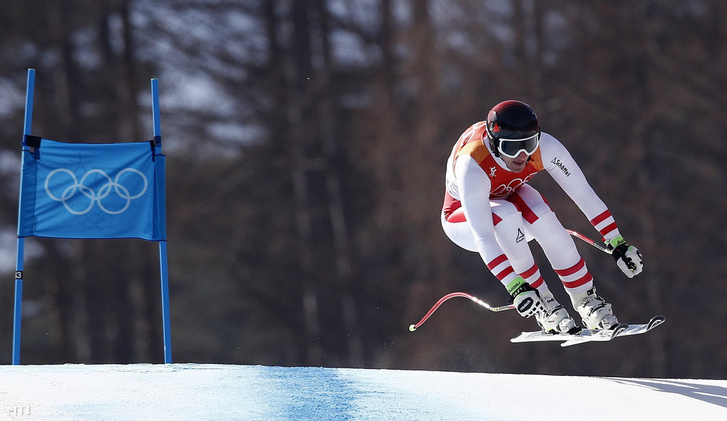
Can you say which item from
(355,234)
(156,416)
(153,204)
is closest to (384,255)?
(355,234)

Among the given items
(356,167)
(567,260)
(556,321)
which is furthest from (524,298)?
(356,167)

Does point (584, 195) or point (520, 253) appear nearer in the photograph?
point (520, 253)

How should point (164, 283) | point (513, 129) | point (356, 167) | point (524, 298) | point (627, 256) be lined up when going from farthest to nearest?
point (356, 167) → point (164, 283) → point (627, 256) → point (513, 129) → point (524, 298)

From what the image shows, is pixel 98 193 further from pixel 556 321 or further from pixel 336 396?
pixel 556 321

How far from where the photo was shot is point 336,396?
5.35 metres

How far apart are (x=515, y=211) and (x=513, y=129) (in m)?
0.53

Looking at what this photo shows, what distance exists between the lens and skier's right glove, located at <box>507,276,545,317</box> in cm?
576

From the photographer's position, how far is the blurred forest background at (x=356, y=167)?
1798cm

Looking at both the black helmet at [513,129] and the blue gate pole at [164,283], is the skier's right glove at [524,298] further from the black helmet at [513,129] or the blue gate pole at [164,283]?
the blue gate pole at [164,283]

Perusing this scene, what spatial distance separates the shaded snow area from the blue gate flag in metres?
1.53

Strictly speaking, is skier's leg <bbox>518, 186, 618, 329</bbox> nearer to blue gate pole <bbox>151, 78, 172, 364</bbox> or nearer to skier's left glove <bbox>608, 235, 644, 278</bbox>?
skier's left glove <bbox>608, 235, 644, 278</bbox>

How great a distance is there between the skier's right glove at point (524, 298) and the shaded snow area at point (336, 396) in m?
0.45

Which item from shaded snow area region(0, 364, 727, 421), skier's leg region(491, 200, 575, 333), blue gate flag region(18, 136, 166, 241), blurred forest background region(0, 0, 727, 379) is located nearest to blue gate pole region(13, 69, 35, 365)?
blue gate flag region(18, 136, 166, 241)

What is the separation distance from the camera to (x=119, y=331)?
20172 millimetres
